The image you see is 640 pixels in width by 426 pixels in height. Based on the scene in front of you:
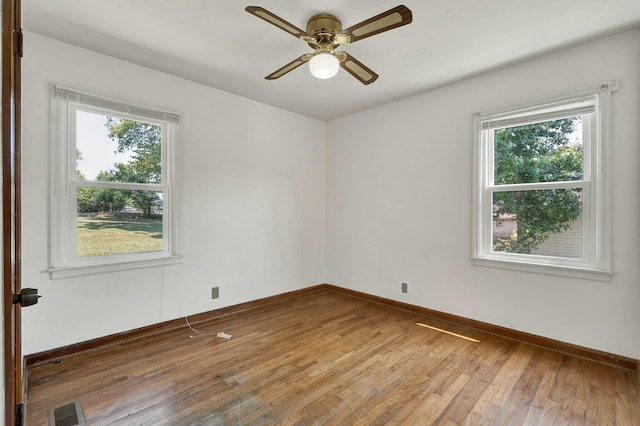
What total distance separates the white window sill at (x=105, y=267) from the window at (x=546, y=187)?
3195 millimetres

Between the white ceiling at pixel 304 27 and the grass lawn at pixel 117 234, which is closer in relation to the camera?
the white ceiling at pixel 304 27

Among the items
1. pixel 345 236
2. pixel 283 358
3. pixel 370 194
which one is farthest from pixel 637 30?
pixel 283 358

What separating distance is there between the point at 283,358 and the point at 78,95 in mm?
2815

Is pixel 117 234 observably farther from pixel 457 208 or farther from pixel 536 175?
pixel 536 175

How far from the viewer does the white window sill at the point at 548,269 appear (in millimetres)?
2492

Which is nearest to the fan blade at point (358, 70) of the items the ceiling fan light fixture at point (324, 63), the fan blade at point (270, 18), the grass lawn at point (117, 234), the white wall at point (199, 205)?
the ceiling fan light fixture at point (324, 63)

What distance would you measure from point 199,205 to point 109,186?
84 cm

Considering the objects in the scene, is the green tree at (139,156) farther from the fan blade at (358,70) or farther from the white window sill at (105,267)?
the fan blade at (358,70)

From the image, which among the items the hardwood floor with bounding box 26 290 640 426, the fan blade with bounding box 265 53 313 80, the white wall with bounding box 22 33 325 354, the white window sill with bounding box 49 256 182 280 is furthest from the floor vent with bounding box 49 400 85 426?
the fan blade with bounding box 265 53 313 80

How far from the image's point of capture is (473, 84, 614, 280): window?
2.52m

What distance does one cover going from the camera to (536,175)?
288 cm

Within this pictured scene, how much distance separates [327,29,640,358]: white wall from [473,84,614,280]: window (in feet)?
0.29

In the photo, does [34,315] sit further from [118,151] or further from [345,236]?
[345,236]

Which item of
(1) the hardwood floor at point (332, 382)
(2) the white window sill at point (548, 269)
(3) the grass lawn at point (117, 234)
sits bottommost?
(1) the hardwood floor at point (332, 382)
